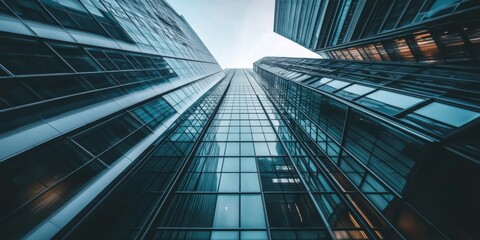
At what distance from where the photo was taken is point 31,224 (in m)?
4.50

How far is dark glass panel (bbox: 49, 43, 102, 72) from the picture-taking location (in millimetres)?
8484

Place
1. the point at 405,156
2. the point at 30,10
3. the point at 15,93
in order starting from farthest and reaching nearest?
the point at 30,10 → the point at 405,156 → the point at 15,93

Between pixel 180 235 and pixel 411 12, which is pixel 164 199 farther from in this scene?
pixel 411 12

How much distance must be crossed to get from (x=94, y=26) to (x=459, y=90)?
21.6 metres

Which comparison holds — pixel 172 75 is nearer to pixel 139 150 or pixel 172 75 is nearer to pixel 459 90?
pixel 139 150

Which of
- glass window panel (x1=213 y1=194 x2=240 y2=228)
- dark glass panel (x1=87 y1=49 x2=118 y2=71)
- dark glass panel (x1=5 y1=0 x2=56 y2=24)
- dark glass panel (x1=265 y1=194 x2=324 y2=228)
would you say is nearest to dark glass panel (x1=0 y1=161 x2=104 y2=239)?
glass window panel (x1=213 y1=194 x2=240 y2=228)

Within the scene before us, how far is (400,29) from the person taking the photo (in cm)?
Answer: 1667

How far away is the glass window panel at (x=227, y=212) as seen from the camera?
7.25 meters

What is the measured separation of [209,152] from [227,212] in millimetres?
5186

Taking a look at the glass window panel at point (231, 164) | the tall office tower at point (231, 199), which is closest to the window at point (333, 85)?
the tall office tower at point (231, 199)

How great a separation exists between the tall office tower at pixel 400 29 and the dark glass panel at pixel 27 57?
2451cm

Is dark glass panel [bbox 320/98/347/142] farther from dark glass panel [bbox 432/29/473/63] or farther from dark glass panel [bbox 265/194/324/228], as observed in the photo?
dark glass panel [bbox 432/29/473/63]

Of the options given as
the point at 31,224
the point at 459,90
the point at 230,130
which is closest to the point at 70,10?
the point at 31,224

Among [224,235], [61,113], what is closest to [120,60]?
[61,113]
